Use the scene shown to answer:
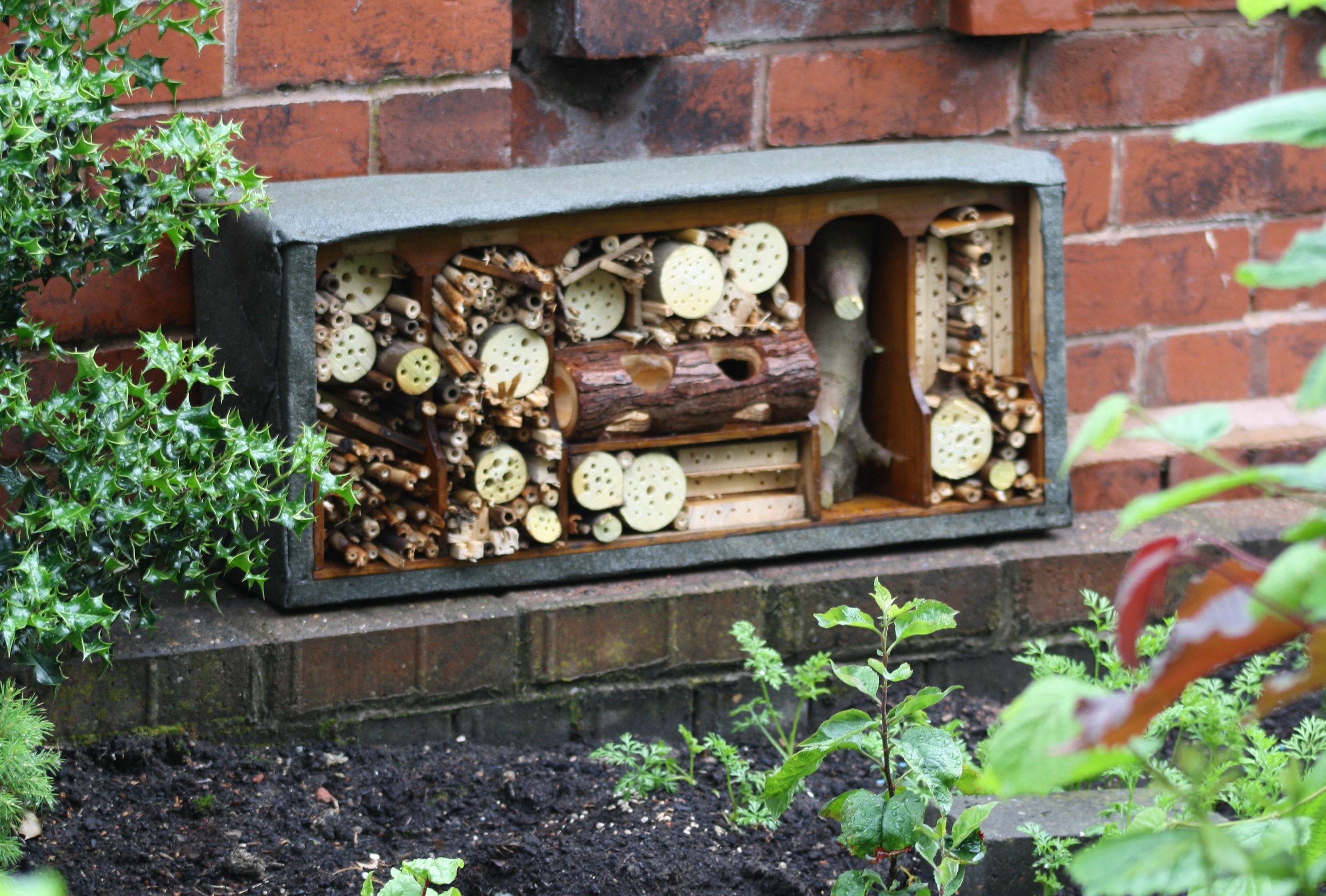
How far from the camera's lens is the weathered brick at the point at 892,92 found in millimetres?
3211

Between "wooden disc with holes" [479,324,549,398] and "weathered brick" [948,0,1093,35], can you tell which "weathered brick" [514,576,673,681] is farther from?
"weathered brick" [948,0,1093,35]

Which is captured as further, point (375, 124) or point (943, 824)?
point (375, 124)

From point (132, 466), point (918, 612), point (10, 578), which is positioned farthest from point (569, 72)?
point (918, 612)

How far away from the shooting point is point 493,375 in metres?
2.66

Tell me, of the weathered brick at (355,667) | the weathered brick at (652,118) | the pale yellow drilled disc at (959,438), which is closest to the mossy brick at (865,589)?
the pale yellow drilled disc at (959,438)

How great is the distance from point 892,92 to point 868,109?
0.07 m

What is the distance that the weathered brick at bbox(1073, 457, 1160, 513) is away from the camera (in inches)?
138

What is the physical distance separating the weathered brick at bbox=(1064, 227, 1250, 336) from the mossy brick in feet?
2.63

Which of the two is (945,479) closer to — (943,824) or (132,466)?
(943,824)

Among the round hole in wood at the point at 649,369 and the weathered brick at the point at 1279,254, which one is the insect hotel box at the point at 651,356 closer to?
the round hole in wood at the point at 649,369

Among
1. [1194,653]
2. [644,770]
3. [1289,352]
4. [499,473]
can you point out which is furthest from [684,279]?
[1194,653]

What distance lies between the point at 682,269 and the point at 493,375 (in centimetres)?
40

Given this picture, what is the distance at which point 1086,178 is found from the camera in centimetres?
344

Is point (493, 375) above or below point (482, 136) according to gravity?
below
